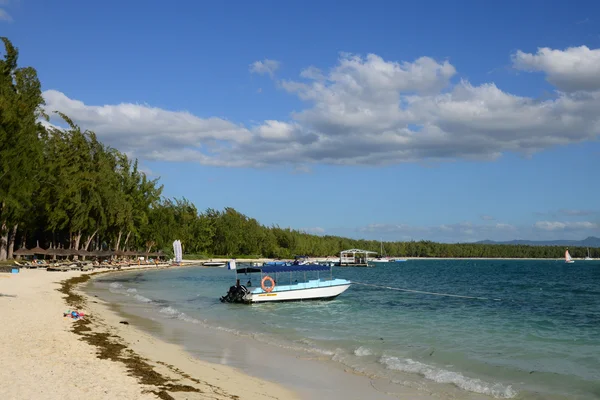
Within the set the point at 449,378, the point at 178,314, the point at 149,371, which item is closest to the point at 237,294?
the point at 178,314

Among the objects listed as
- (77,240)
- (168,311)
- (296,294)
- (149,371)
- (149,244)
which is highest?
(77,240)

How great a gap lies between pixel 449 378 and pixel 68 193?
198 feet

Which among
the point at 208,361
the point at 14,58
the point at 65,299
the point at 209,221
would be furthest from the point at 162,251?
the point at 208,361

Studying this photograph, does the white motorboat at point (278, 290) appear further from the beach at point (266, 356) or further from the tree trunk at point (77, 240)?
the tree trunk at point (77, 240)

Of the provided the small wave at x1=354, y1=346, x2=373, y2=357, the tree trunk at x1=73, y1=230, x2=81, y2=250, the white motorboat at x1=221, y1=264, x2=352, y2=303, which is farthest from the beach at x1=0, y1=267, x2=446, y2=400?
the tree trunk at x1=73, y1=230, x2=81, y2=250

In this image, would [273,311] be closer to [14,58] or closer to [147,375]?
[147,375]

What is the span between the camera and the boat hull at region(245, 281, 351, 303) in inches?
1296

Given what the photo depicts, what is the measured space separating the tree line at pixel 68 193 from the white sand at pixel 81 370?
33.8 ft

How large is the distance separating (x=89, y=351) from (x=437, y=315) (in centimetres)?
1978

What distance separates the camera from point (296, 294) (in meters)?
34.0

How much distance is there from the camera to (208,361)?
14.1 metres

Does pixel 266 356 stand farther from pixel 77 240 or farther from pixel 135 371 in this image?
pixel 77 240

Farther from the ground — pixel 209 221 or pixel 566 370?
pixel 209 221

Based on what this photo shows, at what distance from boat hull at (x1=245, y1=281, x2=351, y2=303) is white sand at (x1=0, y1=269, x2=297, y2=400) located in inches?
580
